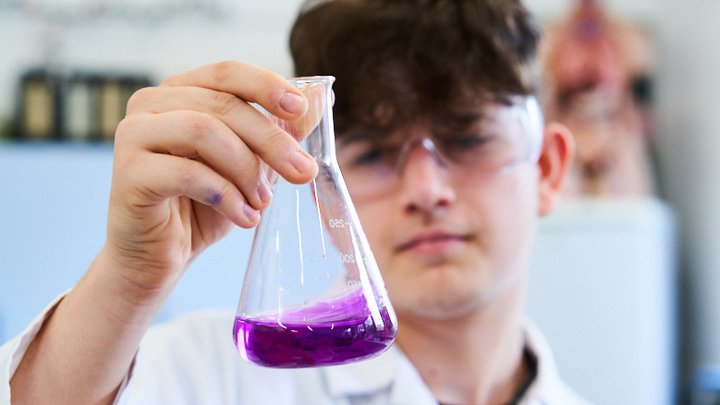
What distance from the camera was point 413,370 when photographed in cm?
137

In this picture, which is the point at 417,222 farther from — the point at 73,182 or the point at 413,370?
A: the point at 73,182

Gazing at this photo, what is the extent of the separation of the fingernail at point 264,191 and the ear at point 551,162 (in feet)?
2.54

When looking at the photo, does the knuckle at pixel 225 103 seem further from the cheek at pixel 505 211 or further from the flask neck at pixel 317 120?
the cheek at pixel 505 211

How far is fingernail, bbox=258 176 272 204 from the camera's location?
2.75ft

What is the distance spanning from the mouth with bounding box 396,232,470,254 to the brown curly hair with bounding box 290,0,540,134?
17 cm

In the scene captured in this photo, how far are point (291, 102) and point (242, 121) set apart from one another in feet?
0.21

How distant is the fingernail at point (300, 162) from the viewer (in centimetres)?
79

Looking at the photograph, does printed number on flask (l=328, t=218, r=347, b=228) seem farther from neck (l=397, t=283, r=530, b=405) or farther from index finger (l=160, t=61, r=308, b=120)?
neck (l=397, t=283, r=530, b=405)

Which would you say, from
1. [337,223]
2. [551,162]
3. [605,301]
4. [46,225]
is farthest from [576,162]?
[337,223]

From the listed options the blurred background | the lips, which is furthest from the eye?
the blurred background

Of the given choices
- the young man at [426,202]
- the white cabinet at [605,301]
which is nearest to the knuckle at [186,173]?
the young man at [426,202]

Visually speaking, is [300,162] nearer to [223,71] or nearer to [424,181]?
[223,71]

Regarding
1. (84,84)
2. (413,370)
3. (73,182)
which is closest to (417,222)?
(413,370)

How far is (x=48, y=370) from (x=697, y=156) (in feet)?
11.1
